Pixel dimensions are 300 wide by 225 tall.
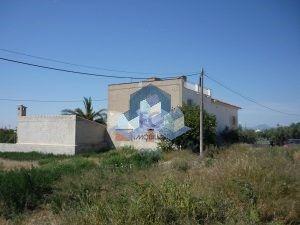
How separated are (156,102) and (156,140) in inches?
127

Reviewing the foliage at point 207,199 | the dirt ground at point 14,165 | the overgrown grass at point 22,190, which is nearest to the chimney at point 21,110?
the dirt ground at point 14,165

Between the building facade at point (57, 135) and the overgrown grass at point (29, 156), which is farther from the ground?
the building facade at point (57, 135)

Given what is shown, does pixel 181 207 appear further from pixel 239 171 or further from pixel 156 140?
pixel 156 140

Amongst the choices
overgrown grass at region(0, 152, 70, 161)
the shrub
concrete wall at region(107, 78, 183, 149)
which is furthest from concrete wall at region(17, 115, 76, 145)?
the shrub

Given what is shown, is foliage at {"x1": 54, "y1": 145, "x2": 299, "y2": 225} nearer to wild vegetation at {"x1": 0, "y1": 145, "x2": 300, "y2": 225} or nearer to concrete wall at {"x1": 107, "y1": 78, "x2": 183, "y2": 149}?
wild vegetation at {"x1": 0, "y1": 145, "x2": 300, "y2": 225}

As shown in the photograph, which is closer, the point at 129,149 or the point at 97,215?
the point at 97,215

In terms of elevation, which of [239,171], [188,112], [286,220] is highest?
[188,112]

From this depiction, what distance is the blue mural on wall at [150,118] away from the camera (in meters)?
32.5

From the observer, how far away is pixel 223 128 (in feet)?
139

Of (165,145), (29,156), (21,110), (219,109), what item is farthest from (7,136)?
(219,109)

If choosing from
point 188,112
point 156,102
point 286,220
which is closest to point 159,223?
point 286,220

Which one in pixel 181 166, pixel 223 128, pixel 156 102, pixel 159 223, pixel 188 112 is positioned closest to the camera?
pixel 159 223

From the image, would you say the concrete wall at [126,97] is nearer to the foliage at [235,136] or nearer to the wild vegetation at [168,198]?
the foliage at [235,136]

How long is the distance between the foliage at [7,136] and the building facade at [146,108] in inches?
460
